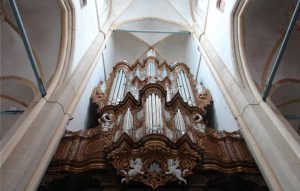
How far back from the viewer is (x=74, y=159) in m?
6.92

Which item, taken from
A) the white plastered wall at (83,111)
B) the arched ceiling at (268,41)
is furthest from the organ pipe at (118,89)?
the arched ceiling at (268,41)

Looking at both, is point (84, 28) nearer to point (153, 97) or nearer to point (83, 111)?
point (83, 111)

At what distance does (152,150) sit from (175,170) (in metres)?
0.61

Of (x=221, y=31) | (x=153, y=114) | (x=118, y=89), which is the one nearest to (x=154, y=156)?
(x=153, y=114)

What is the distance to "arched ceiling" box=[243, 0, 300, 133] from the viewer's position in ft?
29.1

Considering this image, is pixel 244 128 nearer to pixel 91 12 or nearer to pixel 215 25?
pixel 215 25

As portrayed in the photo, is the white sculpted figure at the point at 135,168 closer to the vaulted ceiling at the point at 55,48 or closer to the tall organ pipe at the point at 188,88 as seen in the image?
the tall organ pipe at the point at 188,88

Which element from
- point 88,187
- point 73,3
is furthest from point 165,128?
point 73,3

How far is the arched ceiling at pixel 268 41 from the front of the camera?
887cm

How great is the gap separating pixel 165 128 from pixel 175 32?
8.83 m

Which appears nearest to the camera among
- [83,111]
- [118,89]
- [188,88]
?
[83,111]

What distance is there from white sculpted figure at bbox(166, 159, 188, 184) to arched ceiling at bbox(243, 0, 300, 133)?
3.70 meters

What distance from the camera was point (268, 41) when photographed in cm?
928

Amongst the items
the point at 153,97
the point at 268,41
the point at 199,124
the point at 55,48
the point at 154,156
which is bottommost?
the point at 154,156
